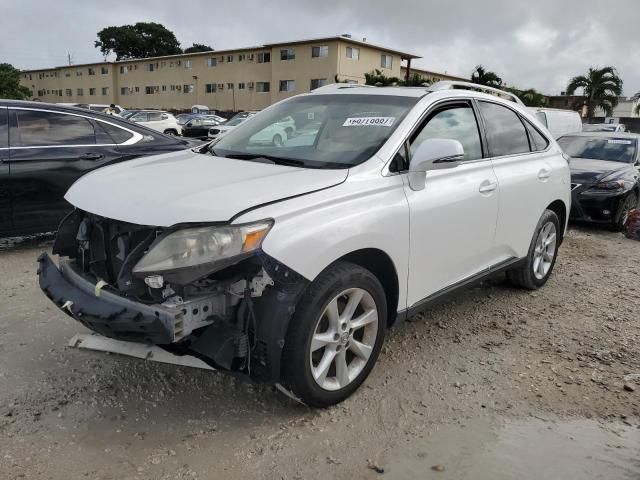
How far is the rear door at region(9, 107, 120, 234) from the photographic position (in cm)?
527

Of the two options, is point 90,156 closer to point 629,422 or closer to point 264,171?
point 264,171

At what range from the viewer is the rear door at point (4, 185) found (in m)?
5.16

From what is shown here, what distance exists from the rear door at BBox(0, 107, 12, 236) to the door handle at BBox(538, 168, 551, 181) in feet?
16.4

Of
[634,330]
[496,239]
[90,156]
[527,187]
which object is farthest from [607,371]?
[90,156]

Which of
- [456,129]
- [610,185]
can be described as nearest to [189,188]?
[456,129]

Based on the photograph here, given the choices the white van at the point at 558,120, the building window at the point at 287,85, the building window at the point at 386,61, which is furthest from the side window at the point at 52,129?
the building window at the point at 386,61

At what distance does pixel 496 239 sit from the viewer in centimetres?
394

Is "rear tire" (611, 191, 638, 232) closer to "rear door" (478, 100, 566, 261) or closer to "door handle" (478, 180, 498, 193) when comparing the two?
"rear door" (478, 100, 566, 261)

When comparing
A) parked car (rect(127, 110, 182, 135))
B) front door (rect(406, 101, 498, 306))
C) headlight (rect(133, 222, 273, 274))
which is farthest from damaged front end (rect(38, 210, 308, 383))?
parked car (rect(127, 110, 182, 135))

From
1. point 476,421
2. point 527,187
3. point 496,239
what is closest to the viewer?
point 476,421

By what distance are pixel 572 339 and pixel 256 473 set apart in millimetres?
2652

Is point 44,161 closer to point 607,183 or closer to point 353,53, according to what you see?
point 607,183

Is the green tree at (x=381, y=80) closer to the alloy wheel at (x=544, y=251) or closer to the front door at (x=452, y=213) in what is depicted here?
the alloy wheel at (x=544, y=251)

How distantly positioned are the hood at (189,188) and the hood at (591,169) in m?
6.47
